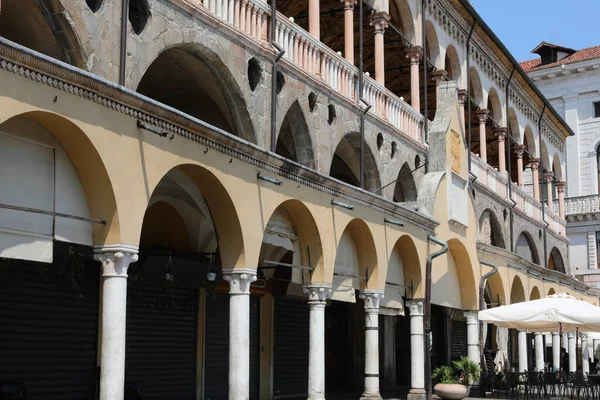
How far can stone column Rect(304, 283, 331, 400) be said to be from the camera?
14.8 metres

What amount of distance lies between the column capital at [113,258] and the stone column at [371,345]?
7.64 m

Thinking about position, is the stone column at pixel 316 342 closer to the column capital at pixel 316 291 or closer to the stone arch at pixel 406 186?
the column capital at pixel 316 291

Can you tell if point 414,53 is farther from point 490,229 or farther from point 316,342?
point 316,342

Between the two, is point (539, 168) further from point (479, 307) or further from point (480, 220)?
point (479, 307)

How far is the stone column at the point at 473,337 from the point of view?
22.6 metres

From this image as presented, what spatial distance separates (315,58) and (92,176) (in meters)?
7.81

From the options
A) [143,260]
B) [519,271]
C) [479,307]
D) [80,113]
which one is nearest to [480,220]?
[519,271]

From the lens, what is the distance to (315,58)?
55.6ft

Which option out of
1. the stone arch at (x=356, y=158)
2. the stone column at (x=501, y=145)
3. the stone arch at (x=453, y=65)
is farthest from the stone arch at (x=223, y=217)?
the stone column at (x=501, y=145)

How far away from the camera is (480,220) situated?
91.8 ft

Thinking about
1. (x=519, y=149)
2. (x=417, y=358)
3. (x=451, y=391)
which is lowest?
(x=451, y=391)

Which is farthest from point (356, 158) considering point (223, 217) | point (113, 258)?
point (113, 258)

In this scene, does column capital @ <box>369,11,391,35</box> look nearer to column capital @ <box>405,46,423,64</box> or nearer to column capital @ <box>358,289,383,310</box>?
column capital @ <box>405,46,423,64</box>

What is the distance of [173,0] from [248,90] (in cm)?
238
